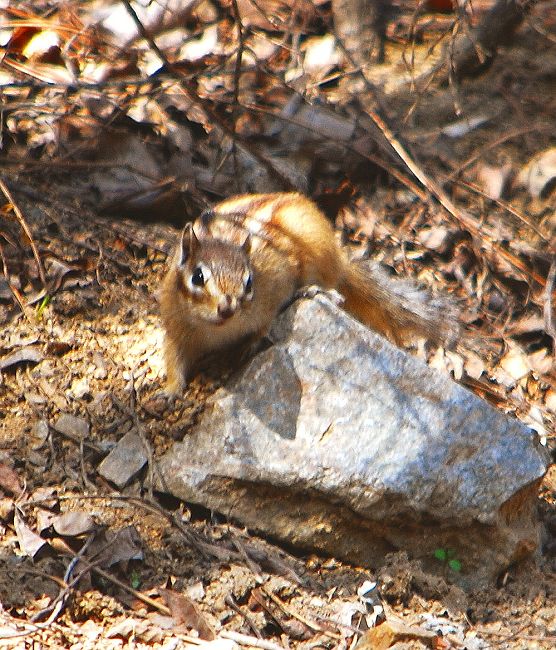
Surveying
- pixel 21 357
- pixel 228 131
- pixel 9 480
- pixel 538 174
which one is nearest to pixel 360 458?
pixel 9 480

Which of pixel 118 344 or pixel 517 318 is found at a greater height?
pixel 118 344

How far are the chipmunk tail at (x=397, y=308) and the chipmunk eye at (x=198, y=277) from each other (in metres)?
1.11

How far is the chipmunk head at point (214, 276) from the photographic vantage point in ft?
14.0

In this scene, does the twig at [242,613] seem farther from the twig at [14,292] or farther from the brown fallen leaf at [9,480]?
the twig at [14,292]

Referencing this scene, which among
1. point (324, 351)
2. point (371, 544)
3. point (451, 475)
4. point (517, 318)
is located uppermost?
point (324, 351)

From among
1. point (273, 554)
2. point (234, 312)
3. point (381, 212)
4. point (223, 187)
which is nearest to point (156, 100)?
point (223, 187)

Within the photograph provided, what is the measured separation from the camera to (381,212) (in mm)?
6434

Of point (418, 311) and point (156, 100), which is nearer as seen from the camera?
point (418, 311)

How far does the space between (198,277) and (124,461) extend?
87 centimetres

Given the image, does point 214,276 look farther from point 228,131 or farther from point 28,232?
point 228,131

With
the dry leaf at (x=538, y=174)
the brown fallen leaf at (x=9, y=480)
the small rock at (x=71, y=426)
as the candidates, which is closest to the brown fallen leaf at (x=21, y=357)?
the small rock at (x=71, y=426)

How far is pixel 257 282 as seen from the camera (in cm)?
454

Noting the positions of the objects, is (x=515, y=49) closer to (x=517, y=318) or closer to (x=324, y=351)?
(x=517, y=318)

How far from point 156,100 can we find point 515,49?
292cm
